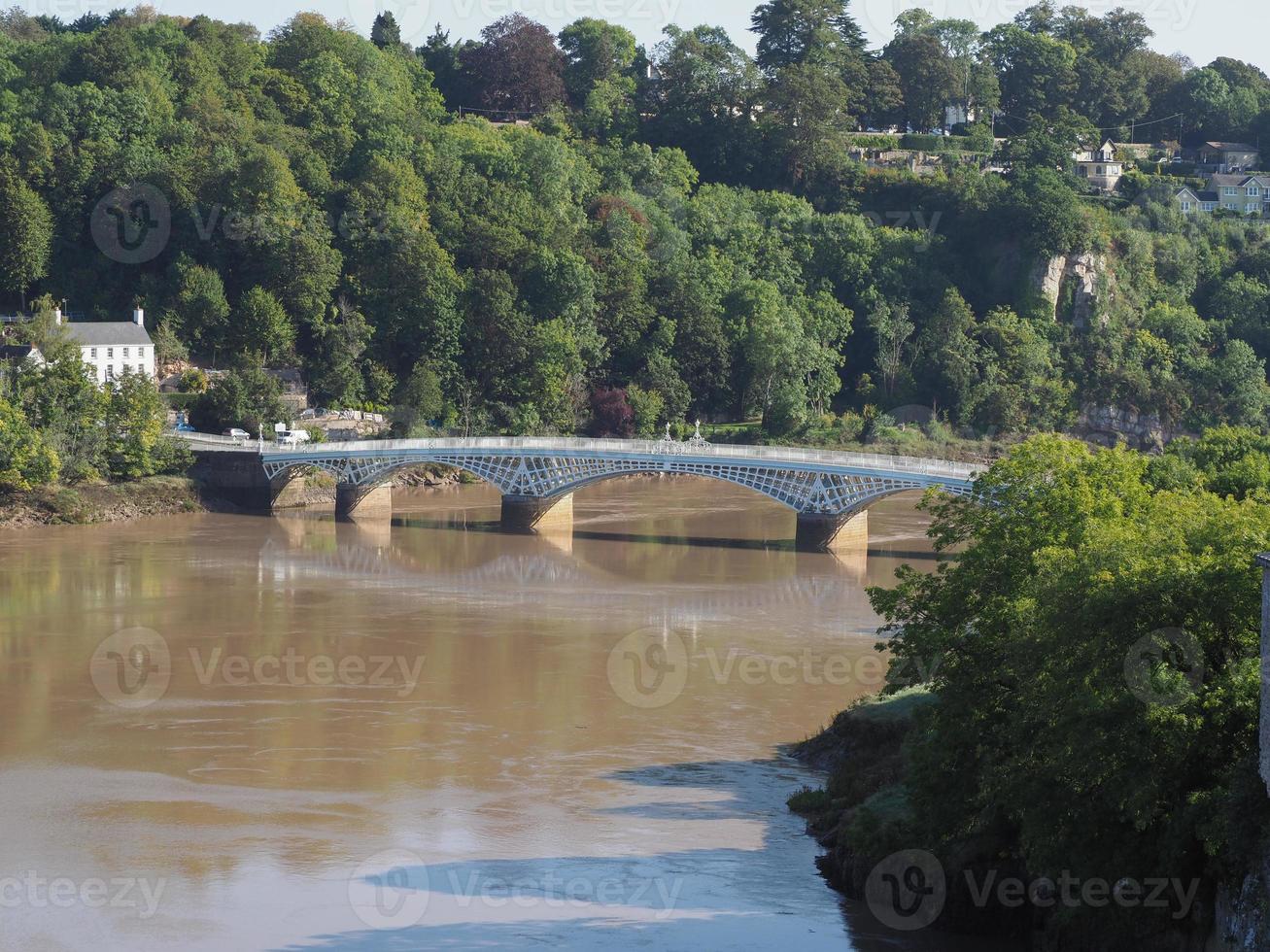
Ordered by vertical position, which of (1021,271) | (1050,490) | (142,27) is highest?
(142,27)

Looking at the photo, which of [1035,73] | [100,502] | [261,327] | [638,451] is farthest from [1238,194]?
[100,502]

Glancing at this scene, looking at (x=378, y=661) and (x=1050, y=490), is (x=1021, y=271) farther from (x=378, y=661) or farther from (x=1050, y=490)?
(x=1050, y=490)

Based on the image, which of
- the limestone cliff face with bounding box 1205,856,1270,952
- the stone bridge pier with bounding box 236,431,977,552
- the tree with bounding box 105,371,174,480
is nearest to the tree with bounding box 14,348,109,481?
the tree with bounding box 105,371,174,480

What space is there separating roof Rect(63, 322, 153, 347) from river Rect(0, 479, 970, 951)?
15215 millimetres

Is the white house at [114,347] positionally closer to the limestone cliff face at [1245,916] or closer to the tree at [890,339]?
the tree at [890,339]

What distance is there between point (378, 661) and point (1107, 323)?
61.1 metres

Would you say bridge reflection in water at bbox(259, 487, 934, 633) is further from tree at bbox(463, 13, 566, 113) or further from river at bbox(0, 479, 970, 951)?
tree at bbox(463, 13, 566, 113)

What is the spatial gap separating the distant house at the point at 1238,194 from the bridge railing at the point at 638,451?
172ft

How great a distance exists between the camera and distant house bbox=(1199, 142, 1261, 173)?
116 meters

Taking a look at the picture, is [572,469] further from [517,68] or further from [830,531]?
[517,68]

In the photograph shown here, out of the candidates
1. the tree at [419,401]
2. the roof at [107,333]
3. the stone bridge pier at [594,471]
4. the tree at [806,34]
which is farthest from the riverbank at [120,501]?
the tree at [806,34]

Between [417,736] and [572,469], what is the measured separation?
2714 cm

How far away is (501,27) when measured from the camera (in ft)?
384

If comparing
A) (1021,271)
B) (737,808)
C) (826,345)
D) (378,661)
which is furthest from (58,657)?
(1021,271)
